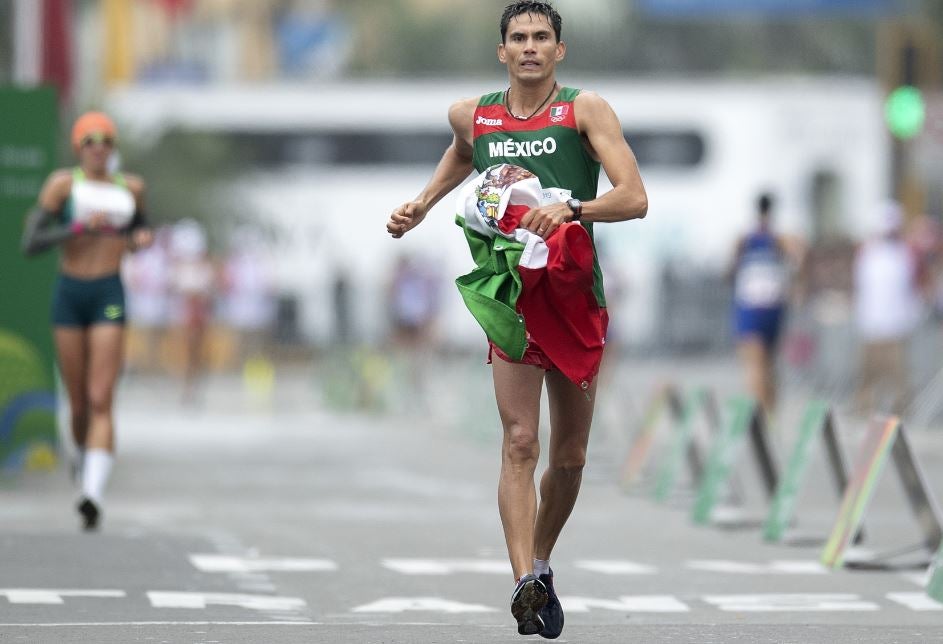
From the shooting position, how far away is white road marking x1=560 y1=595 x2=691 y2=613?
8867 millimetres

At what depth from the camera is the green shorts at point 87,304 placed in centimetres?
1198

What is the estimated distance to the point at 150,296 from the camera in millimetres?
33125

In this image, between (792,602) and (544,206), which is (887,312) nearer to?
(792,602)

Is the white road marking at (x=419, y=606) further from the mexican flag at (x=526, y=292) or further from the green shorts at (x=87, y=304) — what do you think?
the green shorts at (x=87, y=304)

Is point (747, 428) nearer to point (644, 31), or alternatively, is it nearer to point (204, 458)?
point (204, 458)

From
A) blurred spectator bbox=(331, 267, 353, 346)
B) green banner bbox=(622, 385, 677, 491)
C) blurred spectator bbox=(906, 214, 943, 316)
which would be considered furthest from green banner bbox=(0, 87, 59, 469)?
blurred spectator bbox=(331, 267, 353, 346)

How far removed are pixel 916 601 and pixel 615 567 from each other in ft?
5.34

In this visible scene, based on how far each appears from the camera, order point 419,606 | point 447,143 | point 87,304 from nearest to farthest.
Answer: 1. point 419,606
2. point 87,304
3. point 447,143

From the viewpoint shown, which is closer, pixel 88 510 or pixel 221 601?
pixel 221 601

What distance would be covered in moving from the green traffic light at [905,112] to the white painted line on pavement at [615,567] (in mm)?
10520

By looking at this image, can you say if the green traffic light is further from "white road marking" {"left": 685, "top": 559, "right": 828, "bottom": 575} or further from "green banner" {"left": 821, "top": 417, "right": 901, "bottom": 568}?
"white road marking" {"left": 685, "top": 559, "right": 828, "bottom": 575}

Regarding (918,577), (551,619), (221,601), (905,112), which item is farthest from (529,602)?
(905,112)

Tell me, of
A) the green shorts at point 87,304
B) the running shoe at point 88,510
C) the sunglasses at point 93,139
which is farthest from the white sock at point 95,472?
the sunglasses at point 93,139

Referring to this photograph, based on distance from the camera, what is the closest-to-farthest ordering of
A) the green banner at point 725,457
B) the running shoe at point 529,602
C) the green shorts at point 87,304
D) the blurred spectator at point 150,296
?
the running shoe at point 529,602
the green shorts at point 87,304
the green banner at point 725,457
the blurred spectator at point 150,296
